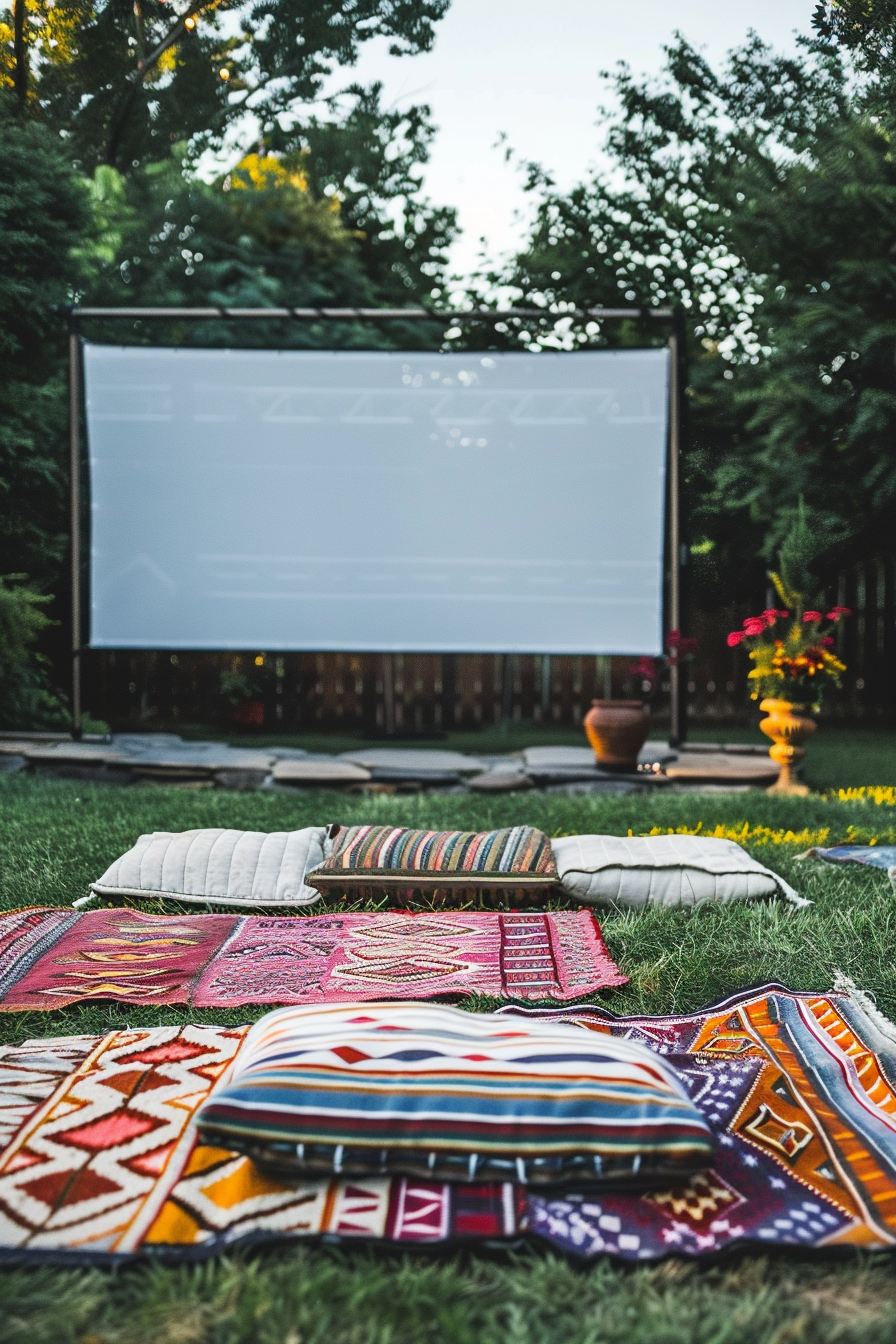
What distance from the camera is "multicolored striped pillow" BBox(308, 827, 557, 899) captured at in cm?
308

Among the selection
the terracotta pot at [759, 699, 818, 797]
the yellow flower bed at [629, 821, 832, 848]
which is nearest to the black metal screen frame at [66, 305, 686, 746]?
the terracotta pot at [759, 699, 818, 797]

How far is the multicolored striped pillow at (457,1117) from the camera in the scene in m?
1.37

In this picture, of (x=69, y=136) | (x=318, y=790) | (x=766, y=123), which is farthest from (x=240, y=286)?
(x=318, y=790)

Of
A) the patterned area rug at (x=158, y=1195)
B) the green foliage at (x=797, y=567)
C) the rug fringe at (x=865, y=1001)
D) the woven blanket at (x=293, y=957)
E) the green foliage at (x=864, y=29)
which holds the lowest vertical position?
the woven blanket at (x=293, y=957)

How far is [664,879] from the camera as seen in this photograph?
3.04 meters

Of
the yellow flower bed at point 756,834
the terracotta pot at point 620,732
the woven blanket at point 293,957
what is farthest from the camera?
the terracotta pot at point 620,732

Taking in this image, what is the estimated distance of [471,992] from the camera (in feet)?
7.55

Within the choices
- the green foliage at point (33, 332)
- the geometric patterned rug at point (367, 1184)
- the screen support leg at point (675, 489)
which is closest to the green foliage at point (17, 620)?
the green foliage at point (33, 332)

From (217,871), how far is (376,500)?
3.22 m

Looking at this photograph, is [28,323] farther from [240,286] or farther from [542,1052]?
[542,1052]

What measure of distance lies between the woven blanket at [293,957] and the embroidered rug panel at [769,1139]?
0.34 meters

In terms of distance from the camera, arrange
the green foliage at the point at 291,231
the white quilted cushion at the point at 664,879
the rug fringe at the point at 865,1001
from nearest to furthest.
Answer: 1. the rug fringe at the point at 865,1001
2. the white quilted cushion at the point at 664,879
3. the green foliage at the point at 291,231

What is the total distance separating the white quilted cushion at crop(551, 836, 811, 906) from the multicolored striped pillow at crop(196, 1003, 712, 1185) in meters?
1.57

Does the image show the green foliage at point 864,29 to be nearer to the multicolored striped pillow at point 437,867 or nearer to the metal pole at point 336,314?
the metal pole at point 336,314
